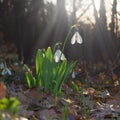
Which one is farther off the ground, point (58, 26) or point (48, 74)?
point (48, 74)

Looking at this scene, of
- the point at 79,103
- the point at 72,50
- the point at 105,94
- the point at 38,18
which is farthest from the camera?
the point at 38,18

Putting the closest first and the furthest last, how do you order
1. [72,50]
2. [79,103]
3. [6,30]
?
[79,103] < [72,50] < [6,30]

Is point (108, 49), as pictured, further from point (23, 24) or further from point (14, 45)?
point (14, 45)

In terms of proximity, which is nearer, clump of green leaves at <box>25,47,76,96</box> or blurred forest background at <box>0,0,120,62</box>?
clump of green leaves at <box>25,47,76,96</box>

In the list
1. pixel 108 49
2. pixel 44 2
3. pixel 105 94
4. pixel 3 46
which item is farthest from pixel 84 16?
pixel 105 94

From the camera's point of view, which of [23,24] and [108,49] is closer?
[108,49]

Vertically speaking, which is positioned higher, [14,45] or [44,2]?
[44,2]

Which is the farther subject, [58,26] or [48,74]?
[58,26]

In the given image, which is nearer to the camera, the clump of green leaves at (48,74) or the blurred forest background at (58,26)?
the clump of green leaves at (48,74)
